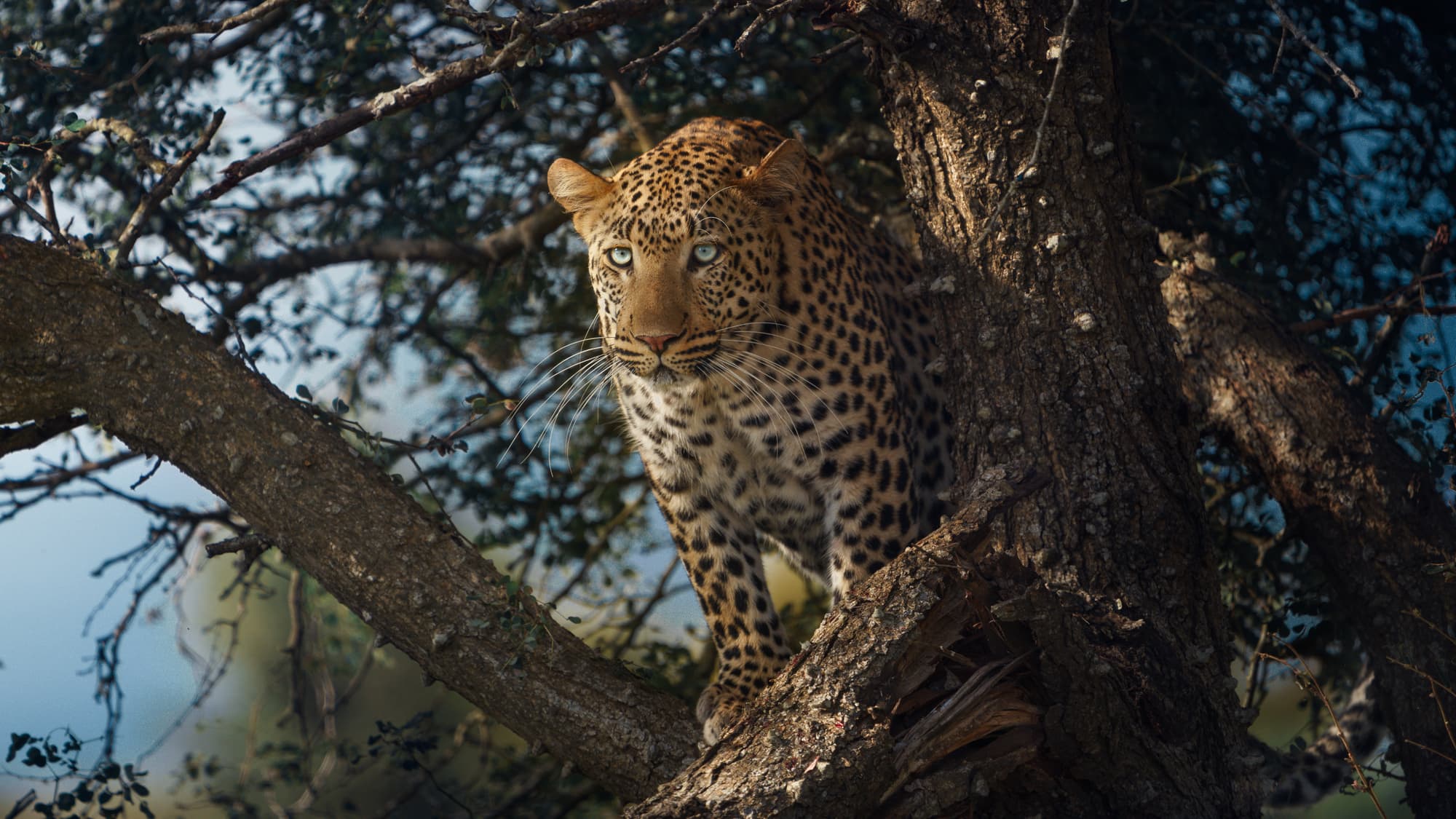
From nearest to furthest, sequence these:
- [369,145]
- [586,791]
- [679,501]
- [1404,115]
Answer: [679,501], [586,791], [1404,115], [369,145]

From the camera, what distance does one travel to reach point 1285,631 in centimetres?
517

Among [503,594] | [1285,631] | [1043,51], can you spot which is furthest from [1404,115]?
[503,594]

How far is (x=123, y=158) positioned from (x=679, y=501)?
3310 millimetres

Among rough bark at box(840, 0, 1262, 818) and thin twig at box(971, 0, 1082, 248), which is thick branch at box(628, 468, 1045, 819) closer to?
rough bark at box(840, 0, 1262, 818)

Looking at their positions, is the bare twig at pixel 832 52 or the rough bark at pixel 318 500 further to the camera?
the rough bark at pixel 318 500

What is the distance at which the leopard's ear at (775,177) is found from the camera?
15.6 feet

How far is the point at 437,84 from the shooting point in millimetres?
3904

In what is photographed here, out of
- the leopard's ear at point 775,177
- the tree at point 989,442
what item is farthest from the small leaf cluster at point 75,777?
the leopard's ear at point 775,177

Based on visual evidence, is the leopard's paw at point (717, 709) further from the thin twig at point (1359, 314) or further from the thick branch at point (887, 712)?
the thin twig at point (1359, 314)

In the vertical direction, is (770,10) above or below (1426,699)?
above

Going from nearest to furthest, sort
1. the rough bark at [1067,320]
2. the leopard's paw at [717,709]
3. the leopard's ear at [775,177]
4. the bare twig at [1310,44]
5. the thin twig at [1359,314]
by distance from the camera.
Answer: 1. the bare twig at [1310,44]
2. the rough bark at [1067,320]
3. the leopard's paw at [717,709]
4. the leopard's ear at [775,177]
5. the thin twig at [1359,314]

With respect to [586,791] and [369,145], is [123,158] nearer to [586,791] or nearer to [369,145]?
[369,145]

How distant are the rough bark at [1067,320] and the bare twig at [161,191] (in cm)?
221

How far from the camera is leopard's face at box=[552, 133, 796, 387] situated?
458cm
